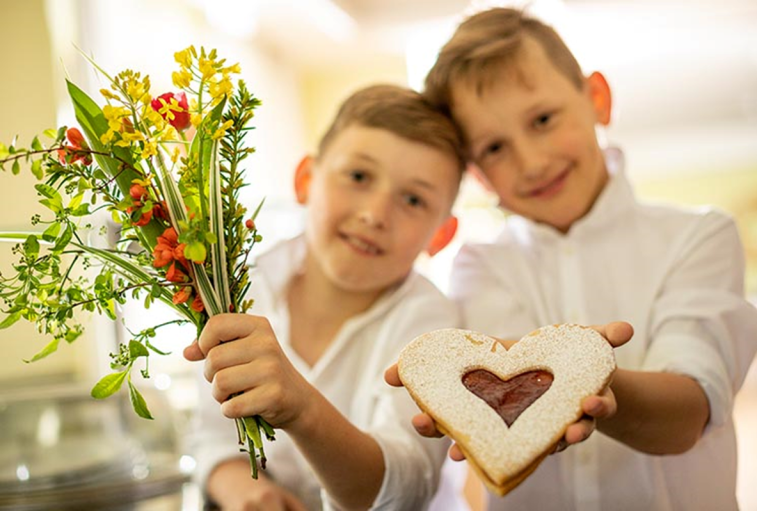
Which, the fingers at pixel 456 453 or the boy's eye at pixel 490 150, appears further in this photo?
the boy's eye at pixel 490 150

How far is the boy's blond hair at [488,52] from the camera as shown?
107 centimetres

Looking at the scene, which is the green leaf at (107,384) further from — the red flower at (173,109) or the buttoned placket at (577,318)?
the buttoned placket at (577,318)

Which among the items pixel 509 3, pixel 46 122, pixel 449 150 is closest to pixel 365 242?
pixel 449 150

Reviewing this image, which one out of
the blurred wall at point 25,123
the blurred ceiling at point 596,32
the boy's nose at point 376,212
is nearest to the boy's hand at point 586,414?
the boy's nose at point 376,212

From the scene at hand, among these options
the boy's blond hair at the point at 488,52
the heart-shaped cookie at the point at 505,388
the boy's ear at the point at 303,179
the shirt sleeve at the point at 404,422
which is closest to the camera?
the heart-shaped cookie at the point at 505,388

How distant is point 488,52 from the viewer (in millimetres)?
1067

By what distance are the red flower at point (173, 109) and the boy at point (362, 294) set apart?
269 mm

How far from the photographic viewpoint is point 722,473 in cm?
102

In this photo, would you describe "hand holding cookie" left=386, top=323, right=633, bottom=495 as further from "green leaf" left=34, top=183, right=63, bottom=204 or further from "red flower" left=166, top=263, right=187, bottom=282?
"green leaf" left=34, top=183, right=63, bottom=204

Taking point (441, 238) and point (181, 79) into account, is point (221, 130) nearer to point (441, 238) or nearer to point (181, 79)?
point (181, 79)

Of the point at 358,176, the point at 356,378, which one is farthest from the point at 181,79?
the point at 356,378

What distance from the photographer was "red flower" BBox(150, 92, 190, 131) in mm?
643

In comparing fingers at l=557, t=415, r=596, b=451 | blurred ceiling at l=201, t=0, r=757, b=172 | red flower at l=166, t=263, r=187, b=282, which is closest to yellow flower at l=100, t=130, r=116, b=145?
A: red flower at l=166, t=263, r=187, b=282

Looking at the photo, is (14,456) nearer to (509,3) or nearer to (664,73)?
(509,3)
